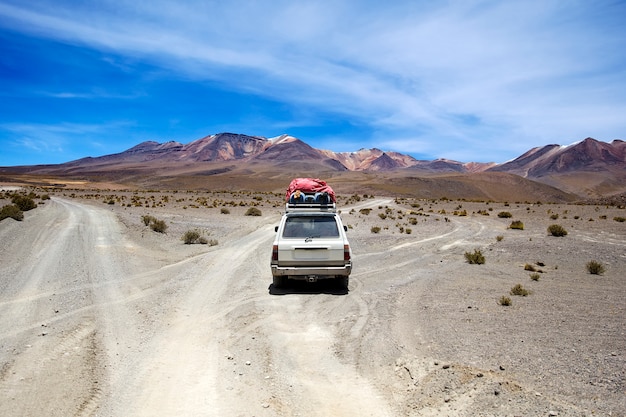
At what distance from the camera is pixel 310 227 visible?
11.1 meters

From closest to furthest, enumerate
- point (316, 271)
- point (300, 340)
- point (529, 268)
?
point (300, 340), point (316, 271), point (529, 268)

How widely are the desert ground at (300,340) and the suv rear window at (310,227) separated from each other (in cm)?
142

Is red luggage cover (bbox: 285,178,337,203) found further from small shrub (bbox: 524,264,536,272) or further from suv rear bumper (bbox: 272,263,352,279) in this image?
small shrub (bbox: 524,264,536,272)

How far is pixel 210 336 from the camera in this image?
289 inches

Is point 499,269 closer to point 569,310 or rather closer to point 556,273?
point 556,273

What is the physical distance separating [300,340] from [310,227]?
4177mm

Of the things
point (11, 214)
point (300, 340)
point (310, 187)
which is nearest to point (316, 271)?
point (300, 340)

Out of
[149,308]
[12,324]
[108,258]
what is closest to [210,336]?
[149,308]

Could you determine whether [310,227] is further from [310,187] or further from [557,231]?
[557,231]

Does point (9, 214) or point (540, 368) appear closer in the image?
point (540, 368)

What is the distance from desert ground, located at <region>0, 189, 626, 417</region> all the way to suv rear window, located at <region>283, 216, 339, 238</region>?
1421 mm

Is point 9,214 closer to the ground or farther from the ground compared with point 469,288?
farther from the ground

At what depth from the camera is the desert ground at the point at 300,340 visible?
16.5 ft

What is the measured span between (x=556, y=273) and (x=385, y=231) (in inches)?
526
